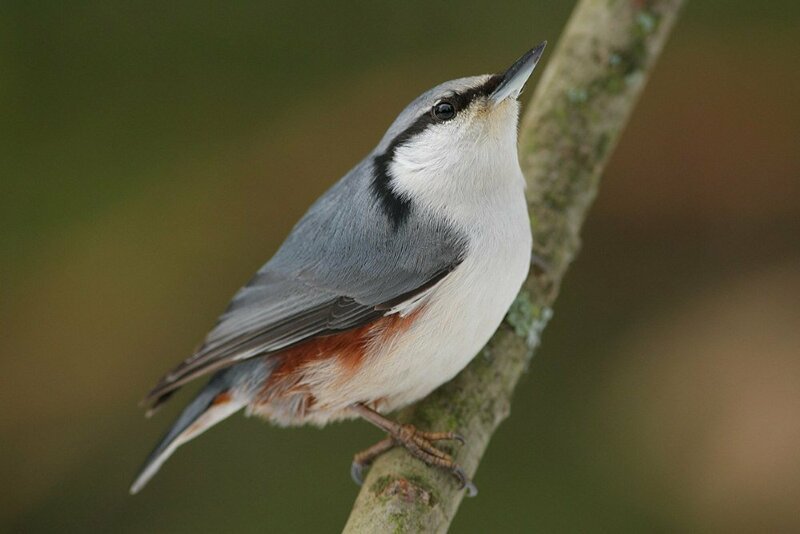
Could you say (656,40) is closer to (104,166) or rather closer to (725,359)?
(725,359)

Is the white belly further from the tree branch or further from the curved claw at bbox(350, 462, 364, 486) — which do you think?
the curved claw at bbox(350, 462, 364, 486)

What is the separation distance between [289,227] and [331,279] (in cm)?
162

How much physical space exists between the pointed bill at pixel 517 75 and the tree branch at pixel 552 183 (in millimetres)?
539

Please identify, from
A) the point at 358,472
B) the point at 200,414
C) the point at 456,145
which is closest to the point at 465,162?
the point at 456,145

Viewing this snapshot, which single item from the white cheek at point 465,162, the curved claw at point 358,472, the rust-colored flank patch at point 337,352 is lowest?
the curved claw at point 358,472

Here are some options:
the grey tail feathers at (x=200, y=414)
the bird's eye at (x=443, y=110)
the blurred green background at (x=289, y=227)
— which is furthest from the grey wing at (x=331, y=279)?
the blurred green background at (x=289, y=227)

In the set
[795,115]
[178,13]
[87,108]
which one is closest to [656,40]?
[795,115]

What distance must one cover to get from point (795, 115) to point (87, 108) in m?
2.94

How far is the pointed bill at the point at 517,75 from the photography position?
85.9 inches

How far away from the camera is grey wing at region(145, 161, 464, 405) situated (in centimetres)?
225

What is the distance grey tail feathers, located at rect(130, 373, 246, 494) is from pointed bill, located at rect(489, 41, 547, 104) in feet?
3.45

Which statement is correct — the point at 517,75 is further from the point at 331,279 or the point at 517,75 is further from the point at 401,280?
the point at 331,279

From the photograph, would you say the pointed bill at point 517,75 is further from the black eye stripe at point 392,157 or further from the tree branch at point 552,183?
the tree branch at point 552,183

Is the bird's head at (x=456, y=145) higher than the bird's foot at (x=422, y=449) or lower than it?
higher
